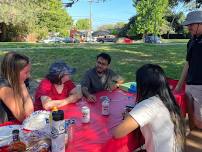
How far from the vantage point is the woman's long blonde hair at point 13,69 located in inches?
119

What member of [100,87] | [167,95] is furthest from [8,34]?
[167,95]

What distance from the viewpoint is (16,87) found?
301 cm

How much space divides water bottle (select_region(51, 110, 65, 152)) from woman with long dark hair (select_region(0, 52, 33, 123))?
1137mm

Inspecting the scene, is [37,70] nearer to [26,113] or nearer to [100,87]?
[100,87]

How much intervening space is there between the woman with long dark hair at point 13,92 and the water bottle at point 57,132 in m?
1.14

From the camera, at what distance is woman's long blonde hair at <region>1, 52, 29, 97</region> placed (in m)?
3.02

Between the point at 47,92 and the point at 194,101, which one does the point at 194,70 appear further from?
the point at 47,92

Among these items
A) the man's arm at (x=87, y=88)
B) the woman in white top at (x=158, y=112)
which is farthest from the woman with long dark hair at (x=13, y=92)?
the woman in white top at (x=158, y=112)

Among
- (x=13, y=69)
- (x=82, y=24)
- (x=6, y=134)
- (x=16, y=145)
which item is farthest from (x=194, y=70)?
(x=82, y=24)

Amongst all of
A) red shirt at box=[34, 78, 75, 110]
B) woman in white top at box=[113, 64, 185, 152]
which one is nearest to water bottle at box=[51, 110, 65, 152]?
woman in white top at box=[113, 64, 185, 152]

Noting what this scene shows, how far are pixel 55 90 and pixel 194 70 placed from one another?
1.97 metres

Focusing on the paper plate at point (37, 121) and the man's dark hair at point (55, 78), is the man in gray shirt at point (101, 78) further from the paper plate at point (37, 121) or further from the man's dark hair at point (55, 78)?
the paper plate at point (37, 121)

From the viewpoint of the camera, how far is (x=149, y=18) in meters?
47.9

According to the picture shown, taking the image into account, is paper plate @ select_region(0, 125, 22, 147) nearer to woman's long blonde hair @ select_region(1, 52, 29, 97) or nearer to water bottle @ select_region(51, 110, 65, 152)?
water bottle @ select_region(51, 110, 65, 152)
